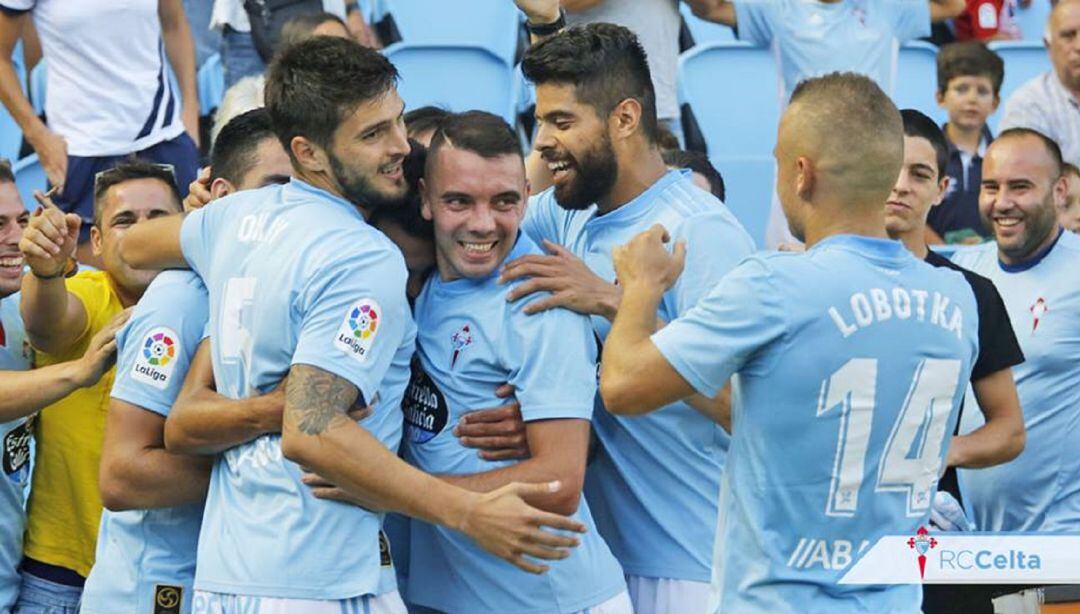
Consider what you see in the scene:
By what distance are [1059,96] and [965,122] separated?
62 cm

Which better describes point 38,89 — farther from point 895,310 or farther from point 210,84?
point 895,310

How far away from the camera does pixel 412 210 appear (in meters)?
4.84

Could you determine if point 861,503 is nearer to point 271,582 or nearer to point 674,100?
point 271,582

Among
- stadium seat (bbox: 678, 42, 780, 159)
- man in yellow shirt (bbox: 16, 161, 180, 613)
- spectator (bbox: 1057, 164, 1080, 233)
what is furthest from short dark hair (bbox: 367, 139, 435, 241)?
stadium seat (bbox: 678, 42, 780, 159)

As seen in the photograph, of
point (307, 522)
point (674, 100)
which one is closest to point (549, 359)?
point (307, 522)

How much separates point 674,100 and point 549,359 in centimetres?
463

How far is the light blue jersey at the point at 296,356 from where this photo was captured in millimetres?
4176

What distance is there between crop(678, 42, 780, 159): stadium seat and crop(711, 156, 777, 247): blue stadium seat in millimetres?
296

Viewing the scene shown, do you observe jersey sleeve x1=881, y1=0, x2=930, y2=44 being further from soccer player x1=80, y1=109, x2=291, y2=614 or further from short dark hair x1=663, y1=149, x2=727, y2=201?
soccer player x1=80, y1=109, x2=291, y2=614

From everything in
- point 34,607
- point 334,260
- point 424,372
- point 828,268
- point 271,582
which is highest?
point 828,268

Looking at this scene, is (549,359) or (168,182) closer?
(549,359)

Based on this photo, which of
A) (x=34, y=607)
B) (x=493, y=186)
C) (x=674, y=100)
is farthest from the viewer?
(x=674, y=100)

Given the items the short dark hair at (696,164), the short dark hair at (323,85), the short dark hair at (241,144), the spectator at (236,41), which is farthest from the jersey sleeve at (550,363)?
the spectator at (236,41)

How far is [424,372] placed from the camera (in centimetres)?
464
